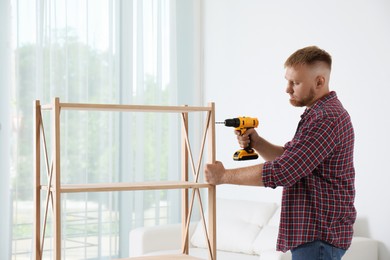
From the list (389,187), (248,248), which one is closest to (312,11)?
(389,187)

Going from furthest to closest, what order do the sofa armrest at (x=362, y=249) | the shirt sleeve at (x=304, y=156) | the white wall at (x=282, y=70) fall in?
the white wall at (x=282, y=70)
the sofa armrest at (x=362, y=249)
the shirt sleeve at (x=304, y=156)

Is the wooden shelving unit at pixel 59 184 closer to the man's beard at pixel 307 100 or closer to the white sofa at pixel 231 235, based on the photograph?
the man's beard at pixel 307 100

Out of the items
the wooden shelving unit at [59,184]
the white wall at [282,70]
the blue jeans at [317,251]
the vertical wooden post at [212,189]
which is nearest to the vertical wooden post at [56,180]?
the wooden shelving unit at [59,184]

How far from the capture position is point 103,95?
4.82 meters

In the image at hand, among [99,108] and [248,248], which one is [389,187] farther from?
[99,108]

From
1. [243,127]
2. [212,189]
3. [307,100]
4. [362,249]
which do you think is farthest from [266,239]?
[307,100]

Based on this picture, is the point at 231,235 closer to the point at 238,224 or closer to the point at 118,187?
the point at 238,224

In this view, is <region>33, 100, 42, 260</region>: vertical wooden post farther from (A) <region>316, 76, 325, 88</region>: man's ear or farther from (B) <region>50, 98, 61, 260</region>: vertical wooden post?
(A) <region>316, 76, 325, 88</region>: man's ear

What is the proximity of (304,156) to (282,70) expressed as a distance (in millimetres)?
2293

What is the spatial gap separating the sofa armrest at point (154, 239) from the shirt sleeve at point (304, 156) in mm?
2057

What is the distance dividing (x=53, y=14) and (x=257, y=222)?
195cm

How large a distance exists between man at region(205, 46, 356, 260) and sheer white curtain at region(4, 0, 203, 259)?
235cm

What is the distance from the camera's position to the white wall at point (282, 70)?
3.92 meters

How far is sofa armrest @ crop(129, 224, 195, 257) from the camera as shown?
4273 millimetres
